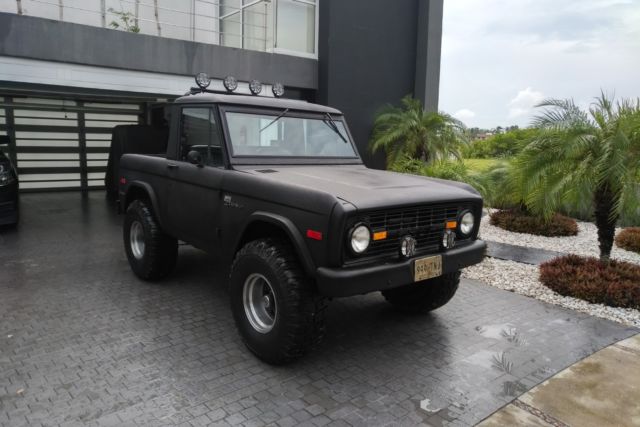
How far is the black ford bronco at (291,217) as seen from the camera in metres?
3.40

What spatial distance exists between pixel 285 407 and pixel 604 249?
462 cm

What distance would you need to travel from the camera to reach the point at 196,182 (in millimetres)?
4613

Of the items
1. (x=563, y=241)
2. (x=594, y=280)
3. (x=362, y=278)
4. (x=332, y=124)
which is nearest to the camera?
(x=362, y=278)

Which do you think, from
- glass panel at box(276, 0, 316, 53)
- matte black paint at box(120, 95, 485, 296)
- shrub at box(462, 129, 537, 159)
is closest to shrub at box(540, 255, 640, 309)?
shrub at box(462, 129, 537, 159)

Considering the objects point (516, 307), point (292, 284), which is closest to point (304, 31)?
point (516, 307)

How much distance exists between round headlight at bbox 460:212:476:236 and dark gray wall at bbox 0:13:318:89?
22.6 feet

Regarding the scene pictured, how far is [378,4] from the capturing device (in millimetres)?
11414

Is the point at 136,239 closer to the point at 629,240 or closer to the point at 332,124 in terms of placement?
the point at 332,124

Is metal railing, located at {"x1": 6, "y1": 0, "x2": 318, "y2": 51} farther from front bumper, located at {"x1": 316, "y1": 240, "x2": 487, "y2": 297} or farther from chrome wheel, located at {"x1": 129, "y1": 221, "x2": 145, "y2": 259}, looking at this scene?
front bumper, located at {"x1": 316, "y1": 240, "x2": 487, "y2": 297}

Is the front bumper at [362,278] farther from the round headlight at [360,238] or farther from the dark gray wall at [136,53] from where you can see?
the dark gray wall at [136,53]

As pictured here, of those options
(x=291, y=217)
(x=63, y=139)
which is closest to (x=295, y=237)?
(x=291, y=217)

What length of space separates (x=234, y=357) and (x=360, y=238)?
1.45m

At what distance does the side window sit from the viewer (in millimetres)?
4531

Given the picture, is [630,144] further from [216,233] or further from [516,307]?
[216,233]
